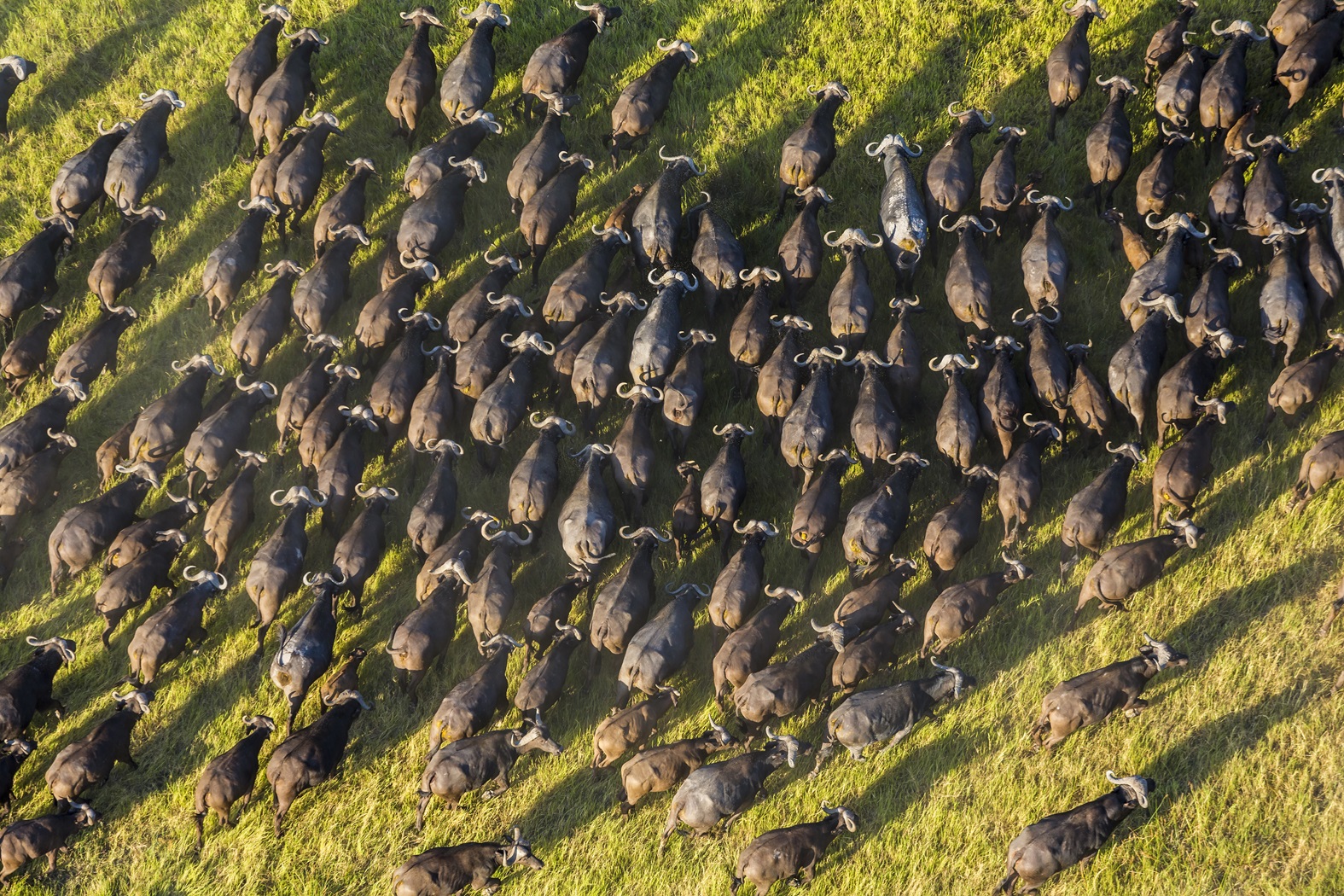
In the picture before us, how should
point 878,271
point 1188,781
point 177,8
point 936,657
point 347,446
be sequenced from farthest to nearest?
point 177,8 → point 878,271 → point 347,446 → point 936,657 → point 1188,781

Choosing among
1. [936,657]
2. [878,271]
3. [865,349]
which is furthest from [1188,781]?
[878,271]

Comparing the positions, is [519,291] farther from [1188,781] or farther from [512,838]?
[1188,781]

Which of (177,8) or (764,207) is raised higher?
(177,8)

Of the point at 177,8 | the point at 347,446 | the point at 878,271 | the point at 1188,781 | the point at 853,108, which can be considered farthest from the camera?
the point at 177,8

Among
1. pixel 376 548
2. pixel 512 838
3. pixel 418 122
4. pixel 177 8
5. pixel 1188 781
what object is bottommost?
pixel 1188 781

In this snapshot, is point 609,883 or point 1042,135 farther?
point 1042,135

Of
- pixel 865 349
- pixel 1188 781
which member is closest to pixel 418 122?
pixel 865 349

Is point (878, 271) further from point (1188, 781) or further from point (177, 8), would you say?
point (177, 8)
